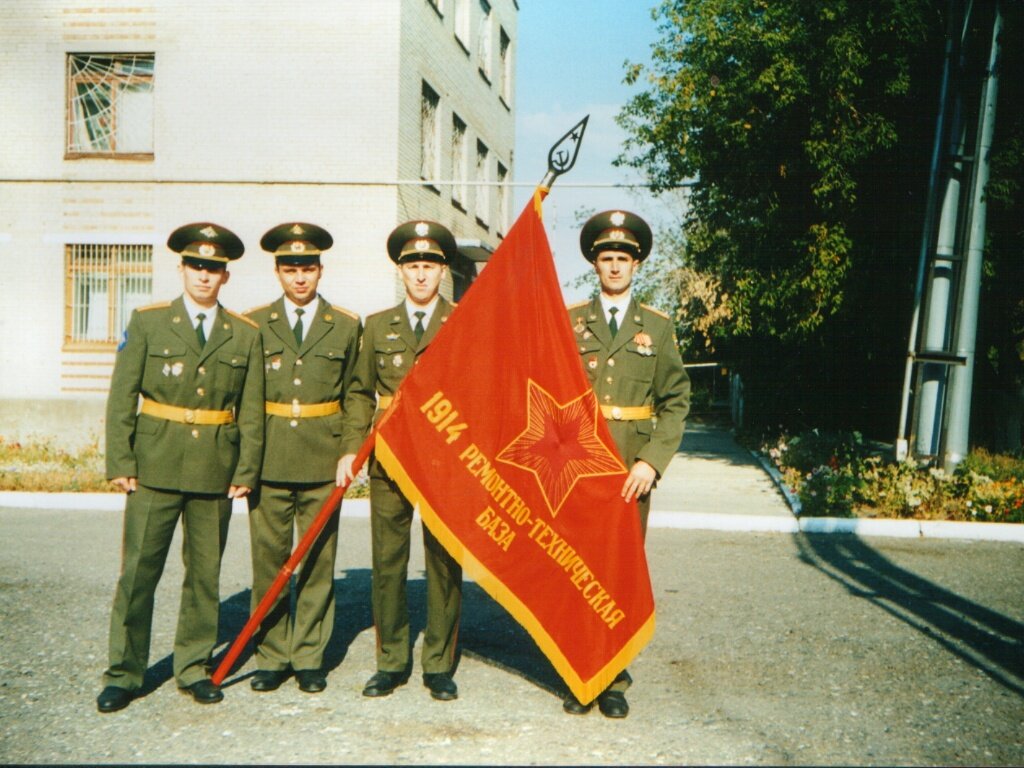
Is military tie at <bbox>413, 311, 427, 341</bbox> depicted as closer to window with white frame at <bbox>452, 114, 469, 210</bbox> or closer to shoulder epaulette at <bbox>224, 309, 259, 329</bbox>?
shoulder epaulette at <bbox>224, 309, 259, 329</bbox>

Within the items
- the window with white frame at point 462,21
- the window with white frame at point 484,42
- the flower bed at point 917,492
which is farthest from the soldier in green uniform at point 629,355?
the window with white frame at point 484,42

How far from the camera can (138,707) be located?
443cm

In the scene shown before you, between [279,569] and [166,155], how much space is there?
13809mm

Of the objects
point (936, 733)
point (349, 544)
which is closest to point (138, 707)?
point (936, 733)

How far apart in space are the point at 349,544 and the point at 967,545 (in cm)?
547

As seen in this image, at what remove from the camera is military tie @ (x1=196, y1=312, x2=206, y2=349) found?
4.59m

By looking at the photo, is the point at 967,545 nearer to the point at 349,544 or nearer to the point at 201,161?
the point at 349,544

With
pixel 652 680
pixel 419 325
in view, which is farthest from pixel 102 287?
pixel 652 680

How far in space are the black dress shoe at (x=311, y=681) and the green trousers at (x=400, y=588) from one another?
0.29m

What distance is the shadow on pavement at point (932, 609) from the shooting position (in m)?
5.35

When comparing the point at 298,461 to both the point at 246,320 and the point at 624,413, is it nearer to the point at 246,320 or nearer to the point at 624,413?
the point at 246,320

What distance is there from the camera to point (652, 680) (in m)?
4.97

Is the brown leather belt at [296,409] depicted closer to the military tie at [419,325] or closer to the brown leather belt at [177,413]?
the brown leather belt at [177,413]

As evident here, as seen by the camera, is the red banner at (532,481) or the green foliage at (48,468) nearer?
the red banner at (532,481)
